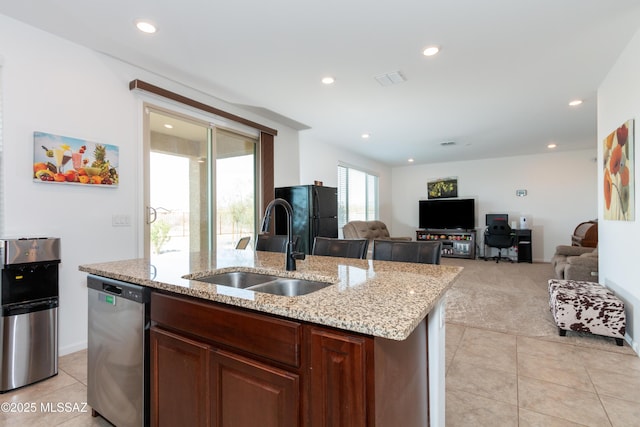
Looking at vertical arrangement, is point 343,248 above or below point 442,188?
below

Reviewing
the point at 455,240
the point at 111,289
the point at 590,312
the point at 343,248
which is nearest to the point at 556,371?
the point at 590,312

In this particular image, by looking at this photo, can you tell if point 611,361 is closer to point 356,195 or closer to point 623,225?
point 623,225

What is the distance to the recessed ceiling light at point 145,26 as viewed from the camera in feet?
7.62

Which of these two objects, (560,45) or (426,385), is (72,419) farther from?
(560,45)

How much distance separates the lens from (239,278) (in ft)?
5.87

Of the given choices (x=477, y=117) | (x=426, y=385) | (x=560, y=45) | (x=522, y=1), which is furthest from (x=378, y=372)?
(x=477, y=117)

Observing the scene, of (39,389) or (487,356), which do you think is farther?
(487,356)

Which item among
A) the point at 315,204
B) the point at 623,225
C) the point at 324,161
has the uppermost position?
the point at 324,161

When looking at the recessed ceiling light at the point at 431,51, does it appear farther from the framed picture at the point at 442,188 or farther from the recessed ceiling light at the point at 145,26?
the framed picture at the point at 442,188

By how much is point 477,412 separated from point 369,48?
2.72 meters

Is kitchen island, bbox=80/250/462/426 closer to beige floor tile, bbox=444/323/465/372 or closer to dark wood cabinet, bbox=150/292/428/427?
dark wood cabinet, bbox=150/292/428/427

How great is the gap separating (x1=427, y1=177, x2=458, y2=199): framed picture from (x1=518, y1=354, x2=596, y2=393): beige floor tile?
6.36 metres

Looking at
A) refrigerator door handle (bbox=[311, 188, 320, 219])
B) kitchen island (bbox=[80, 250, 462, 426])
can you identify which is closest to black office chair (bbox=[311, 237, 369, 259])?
kitchen island (bbox=[80, 250, 462, 426])

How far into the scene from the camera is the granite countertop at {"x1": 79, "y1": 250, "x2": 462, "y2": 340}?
94 centimetres
